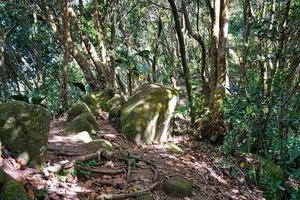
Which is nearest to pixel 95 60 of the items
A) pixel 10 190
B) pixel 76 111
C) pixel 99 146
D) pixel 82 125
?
pixel 76 111

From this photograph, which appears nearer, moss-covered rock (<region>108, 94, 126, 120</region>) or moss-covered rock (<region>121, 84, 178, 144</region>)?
moss-covered rock (<region>121, 84, 178, 144</region>)

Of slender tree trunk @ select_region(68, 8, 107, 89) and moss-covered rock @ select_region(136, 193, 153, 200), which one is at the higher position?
slender tree trunk @ select_region(68, 8, 107, 89)

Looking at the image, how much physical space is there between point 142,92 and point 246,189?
3.15m

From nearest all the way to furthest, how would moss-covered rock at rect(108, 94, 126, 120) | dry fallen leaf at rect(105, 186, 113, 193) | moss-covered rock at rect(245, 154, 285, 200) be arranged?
dry fallen leaf at rect(105, 186, 113, 193) → moss-covered rock at rect(245, 154, 285, 200) → moss-covered rock at rect(108, 94, 126, 120)

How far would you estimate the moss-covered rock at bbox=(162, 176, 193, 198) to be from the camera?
18.5ft

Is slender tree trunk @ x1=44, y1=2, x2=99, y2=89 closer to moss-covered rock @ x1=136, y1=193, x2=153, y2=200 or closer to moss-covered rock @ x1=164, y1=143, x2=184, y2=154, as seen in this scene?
moss-covered rock @ x1=164, y1=143, x2=184, y2=154

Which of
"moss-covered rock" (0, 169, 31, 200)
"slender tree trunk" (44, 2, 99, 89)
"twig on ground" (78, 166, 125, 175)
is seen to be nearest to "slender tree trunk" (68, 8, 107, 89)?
"slender tree trunk" (44, 2, 99, 89)

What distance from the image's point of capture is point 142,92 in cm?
843

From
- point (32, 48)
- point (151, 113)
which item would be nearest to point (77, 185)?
point (151, 113)

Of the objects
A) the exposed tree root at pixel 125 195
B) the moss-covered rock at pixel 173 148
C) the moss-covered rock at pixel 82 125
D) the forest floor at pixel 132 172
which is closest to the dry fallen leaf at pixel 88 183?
the forest floor at pixel 132 172

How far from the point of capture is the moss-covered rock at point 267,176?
7.51m

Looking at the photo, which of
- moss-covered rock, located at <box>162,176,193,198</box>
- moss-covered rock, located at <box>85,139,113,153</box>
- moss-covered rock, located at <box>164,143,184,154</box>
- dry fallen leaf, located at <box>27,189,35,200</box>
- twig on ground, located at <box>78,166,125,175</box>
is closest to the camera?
dry fallen leaf, located at <box>27,189,35,200</box>

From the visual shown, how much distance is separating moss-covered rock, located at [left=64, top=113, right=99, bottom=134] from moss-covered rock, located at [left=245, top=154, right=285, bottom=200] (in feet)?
11.7

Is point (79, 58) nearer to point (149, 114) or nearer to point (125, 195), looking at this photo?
point (149, 114)
